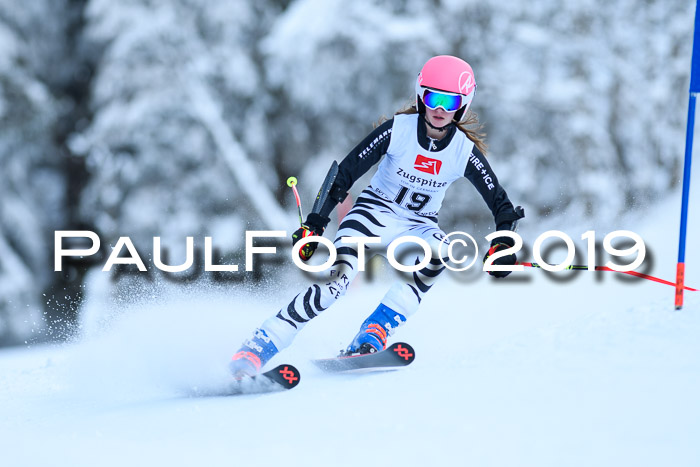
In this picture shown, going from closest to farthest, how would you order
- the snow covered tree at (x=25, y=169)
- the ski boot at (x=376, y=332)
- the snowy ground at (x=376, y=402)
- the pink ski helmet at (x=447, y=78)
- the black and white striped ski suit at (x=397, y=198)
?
1. the snowy ground at (x=376, y=402)
2. the pink ski helmet at (x=447, y=78)
3. the black and white striped ski suit at (x=397, y=198)
4. the ski boot at (x=376, y=332)
5. the snow covered tree at (x=25, y=169)

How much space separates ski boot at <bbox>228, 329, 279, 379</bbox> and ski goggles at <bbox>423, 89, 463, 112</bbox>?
1.51m

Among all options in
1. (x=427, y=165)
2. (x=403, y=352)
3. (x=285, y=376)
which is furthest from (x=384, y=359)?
(x=427, y=165)

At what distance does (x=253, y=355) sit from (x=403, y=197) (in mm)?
1207

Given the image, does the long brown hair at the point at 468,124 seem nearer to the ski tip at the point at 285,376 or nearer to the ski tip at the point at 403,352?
the ski tip at the point at 403,352

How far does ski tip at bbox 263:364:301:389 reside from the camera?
3850 mm

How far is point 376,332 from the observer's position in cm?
439

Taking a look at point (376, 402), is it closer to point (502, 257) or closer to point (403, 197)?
point (502, 257)

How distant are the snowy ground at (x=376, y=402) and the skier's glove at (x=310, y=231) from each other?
685mm

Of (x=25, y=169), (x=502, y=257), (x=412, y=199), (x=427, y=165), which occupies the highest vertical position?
(x=25, y=169)

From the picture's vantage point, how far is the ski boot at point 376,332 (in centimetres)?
433

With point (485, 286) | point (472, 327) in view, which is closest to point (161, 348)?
point (472, 327)

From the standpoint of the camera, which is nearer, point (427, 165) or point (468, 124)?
point (427, 165)

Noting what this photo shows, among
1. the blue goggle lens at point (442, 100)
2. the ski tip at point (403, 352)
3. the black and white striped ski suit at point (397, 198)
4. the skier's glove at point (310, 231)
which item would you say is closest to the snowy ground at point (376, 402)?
the ski tip at point (403, 352)

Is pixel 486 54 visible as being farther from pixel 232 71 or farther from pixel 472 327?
pixel 472 327
